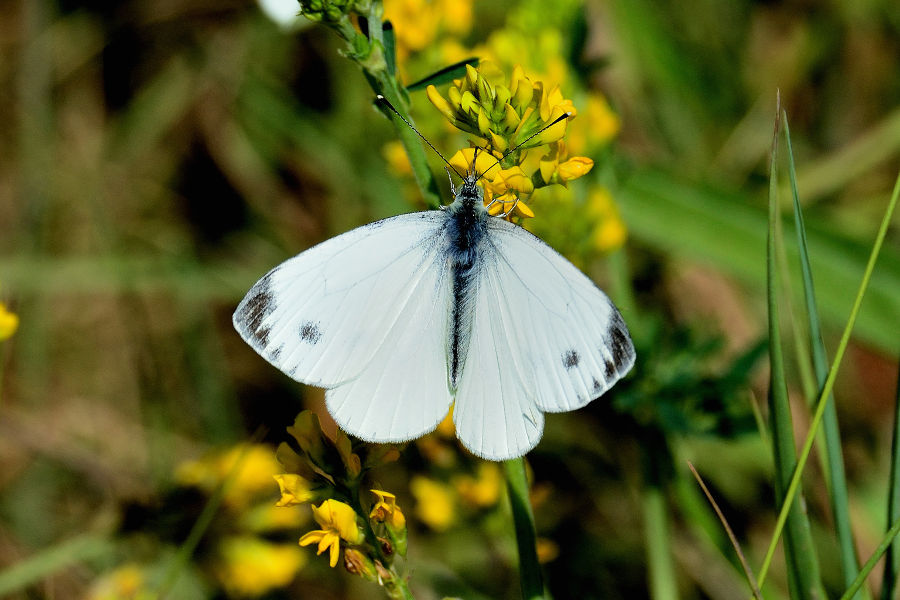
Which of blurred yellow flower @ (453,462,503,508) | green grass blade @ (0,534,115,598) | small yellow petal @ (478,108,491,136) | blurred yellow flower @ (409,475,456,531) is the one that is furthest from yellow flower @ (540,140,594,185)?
green grass blade @ (0,534,115,598)

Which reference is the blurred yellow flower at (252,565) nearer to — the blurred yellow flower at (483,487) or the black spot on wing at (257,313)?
the blurred yellow flower at (483,487)

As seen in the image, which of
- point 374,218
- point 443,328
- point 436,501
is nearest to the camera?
point 443,328

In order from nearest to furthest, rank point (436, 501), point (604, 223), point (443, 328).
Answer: point (443, 328), point (604, 223), point (436, 501)

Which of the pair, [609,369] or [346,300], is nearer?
[609,369]

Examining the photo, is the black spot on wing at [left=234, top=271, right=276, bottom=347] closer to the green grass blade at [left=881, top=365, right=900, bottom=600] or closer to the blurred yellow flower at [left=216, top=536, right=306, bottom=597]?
the blurred yellow flower at [left=216, top=536, right=306, bottom=597]

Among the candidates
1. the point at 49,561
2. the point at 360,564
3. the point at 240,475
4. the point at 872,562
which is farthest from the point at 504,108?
the point at 49,561

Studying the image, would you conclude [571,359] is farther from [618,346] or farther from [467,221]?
[467,221]

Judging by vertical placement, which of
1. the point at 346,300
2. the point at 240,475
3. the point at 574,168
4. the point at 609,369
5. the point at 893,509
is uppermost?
the point at 574,168
